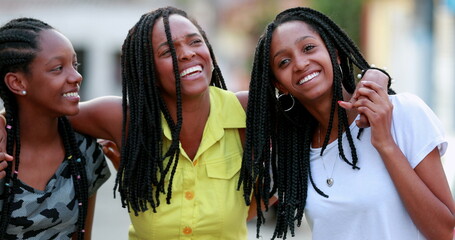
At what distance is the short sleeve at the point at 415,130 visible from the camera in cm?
307

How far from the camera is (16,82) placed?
11.6 ft

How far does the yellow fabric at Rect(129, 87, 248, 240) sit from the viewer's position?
3562 millimetres

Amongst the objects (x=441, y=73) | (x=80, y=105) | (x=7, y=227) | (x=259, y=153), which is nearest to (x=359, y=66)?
(x=259, y=153)

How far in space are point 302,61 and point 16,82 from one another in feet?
4.43

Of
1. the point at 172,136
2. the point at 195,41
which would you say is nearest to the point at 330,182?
the point at 172,136

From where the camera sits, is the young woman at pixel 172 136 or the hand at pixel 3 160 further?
the young woman at pixel 172 136

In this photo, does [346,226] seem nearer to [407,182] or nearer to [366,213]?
[366,213]

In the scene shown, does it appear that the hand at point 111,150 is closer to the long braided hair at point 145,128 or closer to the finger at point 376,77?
the long braided hair at point 145,128

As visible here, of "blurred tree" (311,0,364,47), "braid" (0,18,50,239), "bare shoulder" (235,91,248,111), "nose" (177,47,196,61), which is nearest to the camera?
"braid" (0,18,50,239)

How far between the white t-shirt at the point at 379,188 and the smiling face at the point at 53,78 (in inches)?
50.9

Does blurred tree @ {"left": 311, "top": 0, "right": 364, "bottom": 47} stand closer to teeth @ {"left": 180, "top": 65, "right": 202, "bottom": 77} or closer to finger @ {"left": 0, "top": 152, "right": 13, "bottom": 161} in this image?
teeth @ {"left": 180, "top": 65, "right": 202, "bottom": 77}

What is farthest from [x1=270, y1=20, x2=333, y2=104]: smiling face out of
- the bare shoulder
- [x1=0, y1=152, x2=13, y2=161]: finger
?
[x1=0, y1=152, x2=13, y2=161]: finger

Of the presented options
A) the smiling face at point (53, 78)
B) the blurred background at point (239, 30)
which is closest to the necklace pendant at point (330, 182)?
the smiling face at point (53, 78)

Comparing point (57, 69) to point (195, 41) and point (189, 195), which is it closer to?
point (195, 41)
